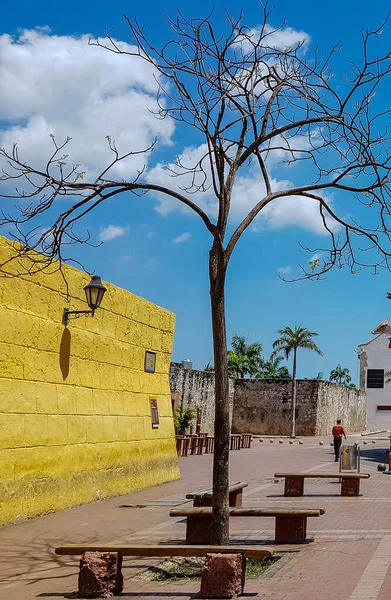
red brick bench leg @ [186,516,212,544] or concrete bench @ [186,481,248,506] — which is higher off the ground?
concrete bench @ [186,481,248,506]

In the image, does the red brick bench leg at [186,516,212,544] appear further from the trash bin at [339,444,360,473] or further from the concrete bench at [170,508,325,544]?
the trash bin at [339,444,360,473]

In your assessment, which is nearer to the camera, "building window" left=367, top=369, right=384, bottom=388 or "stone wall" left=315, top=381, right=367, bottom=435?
"stone wall" left=315, top=381, right=367, bottom=435

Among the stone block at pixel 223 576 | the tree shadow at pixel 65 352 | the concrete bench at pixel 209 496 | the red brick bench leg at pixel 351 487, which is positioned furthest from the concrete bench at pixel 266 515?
the red brick bench leg at pixel 351 487

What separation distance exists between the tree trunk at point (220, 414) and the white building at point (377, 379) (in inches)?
2050

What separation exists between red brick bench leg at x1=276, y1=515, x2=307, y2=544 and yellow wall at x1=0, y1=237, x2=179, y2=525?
3278mm

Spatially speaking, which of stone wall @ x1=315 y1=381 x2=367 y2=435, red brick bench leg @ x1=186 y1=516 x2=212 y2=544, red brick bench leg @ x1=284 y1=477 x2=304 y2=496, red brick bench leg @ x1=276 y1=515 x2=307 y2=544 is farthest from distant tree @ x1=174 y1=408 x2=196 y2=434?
red brick bench leg @ x1=276 y1=515 x2=307 y2=544

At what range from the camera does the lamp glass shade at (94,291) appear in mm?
11125

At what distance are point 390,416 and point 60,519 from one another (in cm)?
5062

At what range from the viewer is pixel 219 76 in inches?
320

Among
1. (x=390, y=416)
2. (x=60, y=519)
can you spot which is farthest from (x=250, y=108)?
(x=390, y=416)

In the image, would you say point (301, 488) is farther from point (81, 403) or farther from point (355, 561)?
point (355, 561)

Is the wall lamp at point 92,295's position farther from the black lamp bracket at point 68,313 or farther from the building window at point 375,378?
the building window at point 375,378

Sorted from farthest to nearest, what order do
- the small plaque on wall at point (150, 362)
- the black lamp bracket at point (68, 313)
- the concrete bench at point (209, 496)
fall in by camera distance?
1. the small plaque on wall at point (150, 362)
2. the black lamp bracket at point (68, 313)
3. the concrete bench at point (209, 496)

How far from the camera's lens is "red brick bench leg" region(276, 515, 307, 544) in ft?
28.2
